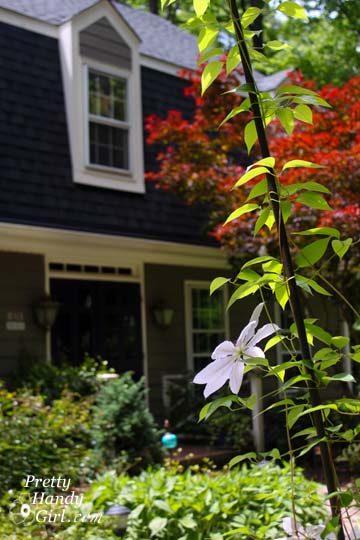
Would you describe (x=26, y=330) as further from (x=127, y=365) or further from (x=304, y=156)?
(x=304, y=156)

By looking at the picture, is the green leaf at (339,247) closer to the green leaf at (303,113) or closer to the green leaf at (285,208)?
the green leaf at (285,208)

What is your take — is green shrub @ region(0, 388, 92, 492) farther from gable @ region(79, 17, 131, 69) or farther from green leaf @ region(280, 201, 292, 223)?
gable @ region(79, 17, 131, 69)

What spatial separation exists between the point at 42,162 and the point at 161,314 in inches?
118

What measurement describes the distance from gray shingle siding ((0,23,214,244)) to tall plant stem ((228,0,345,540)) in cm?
810

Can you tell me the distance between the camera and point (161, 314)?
38.0 ft

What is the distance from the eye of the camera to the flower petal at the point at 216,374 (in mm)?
1438

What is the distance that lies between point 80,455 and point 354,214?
3.97 meters

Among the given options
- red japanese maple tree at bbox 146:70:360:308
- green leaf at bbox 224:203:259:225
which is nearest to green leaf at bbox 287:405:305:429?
green leaf at bbox 224:203:259:225

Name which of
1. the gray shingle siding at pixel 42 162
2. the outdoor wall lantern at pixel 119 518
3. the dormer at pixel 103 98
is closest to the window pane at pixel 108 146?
the dormer at pixel 103 98

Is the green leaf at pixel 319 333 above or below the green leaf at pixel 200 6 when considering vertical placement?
below

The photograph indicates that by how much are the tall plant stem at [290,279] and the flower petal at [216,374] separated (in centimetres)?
15

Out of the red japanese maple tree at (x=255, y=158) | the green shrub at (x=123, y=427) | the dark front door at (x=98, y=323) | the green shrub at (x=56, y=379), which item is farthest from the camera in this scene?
the dark front door at (x=98, y=323)

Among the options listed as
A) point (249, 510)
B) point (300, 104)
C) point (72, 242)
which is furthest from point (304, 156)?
point (300, 104)

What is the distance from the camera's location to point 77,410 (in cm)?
747
